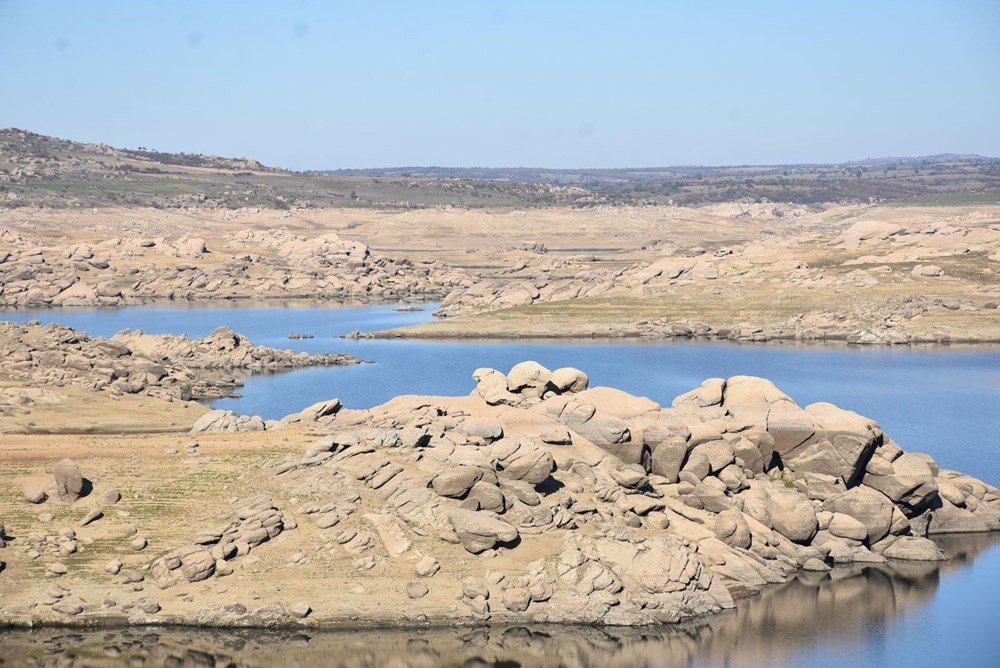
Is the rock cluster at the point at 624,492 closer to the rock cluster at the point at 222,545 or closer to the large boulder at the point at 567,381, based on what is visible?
the large boulder at the point at 567,381

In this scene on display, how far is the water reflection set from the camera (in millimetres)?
37969

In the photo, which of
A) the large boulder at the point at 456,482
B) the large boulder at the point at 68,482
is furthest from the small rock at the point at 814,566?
the large boulder at the point at 68,482

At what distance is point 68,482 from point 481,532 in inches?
583

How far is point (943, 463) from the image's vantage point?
198 ft

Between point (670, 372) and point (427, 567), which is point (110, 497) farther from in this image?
point (670, 372)

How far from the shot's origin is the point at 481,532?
4231cm

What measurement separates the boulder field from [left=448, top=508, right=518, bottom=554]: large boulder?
72 mm

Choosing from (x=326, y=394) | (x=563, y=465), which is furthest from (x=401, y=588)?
(x=326, y=394)

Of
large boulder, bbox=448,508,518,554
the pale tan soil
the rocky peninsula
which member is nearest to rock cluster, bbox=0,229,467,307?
the rocky peninsula

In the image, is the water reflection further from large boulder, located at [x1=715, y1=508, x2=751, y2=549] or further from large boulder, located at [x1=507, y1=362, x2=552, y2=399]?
large boulder, located at [x1=507, y1=362, x2=552, y2=399]

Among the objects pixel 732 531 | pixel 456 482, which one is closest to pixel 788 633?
pixel 732 531

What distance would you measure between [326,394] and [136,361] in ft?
39.6

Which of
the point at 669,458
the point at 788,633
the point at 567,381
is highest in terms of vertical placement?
the point at 567,381

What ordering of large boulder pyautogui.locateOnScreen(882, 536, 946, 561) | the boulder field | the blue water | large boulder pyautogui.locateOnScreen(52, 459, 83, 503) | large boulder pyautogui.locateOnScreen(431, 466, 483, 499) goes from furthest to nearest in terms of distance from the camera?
the blue water → large boulder pyautogui.locateOnScreen(882, 536, 946, 561) → large boulder pyautogui.locateOnScreen(52, 459, 83, 503) → large boulder pyautogui.locateOnScreen(431, 466, 483, 499) → the boulder field
